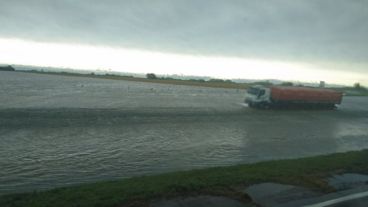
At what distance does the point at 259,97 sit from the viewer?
4062cm

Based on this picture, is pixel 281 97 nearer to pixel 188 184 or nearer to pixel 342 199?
pixel 342 199

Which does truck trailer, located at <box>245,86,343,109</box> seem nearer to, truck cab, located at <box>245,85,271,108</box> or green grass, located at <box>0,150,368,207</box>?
truck cab, located at <box>245,85,271,108</box>

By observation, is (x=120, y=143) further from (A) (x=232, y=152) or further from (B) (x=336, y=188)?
(B) (x=336, y=188)

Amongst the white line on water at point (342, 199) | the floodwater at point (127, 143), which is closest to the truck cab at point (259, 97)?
the floodwater at point (127, 143)

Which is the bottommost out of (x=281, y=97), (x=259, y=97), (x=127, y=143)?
(x=127, y=143)

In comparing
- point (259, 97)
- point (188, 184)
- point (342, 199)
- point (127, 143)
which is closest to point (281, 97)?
point (259, 97)

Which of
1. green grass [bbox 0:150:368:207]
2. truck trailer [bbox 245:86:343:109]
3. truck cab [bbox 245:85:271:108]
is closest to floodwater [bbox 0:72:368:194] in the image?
green grass [bbox 0:150:368:207]

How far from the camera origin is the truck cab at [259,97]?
40.4 metres

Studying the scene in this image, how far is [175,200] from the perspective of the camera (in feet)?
26.0

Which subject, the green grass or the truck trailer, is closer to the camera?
the green grass

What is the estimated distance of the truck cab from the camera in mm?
40406

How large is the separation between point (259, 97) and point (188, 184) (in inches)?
1295

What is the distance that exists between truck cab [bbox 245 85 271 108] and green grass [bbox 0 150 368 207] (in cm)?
2711

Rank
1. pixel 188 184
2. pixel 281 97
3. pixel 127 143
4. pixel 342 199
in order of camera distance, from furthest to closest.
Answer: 1. pixel 281 97
2. pixel 127 143
3. pixel 188 184
4. pixel 342 199
